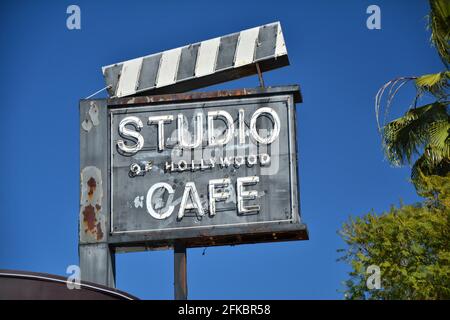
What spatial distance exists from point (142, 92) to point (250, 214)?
3.30m

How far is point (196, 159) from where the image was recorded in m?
19.7

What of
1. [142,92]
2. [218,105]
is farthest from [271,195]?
[142,92]

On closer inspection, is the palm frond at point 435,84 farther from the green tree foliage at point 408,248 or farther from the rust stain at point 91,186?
the rust stain at point 91,186

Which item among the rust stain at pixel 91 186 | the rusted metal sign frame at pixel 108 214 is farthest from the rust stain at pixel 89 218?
the rust stain at pixel 91 186

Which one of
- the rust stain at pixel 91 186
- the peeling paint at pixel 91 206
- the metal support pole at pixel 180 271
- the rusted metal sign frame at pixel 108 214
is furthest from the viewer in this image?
the rust stain at pixel 91 186

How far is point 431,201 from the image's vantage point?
88.0 feet

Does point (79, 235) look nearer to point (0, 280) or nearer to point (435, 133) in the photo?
point (0, 280)

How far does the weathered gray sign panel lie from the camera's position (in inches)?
758

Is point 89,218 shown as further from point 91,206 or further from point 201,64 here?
point 201,64

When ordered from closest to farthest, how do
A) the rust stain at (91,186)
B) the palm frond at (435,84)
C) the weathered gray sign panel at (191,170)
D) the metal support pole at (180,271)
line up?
1. the metal support pole at (180,271)
2. the weathered gray sign panel at (191,170)
3. the rust stain at (91,186)
4. the palm frond at (435,84)

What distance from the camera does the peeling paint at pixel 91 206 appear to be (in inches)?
763

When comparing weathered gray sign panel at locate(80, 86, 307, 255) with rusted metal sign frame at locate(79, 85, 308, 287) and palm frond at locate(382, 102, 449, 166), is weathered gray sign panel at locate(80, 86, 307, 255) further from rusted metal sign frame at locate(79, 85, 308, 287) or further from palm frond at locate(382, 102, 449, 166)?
palm frond at locate(382, 102, 449, 166)

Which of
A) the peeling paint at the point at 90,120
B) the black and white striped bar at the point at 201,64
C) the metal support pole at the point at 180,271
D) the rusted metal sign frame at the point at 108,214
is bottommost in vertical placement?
the metal support pole at the point at 180,271

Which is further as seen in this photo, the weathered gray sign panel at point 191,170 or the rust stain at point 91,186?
the rust stain at point 91,186
